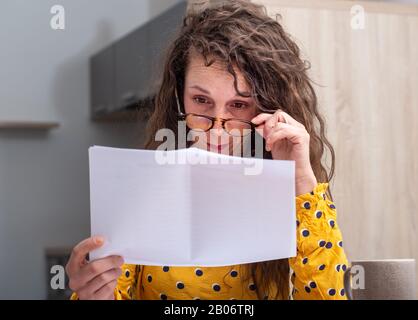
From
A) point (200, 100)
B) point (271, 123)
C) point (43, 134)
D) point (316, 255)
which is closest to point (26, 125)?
point (43, 134)

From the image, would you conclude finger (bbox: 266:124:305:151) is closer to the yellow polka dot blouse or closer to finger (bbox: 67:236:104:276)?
the yellow polka dot blouse

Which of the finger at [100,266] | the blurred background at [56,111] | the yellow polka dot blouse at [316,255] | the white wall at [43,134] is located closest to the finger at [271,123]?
the yellow polka dot blouse at [316,255]

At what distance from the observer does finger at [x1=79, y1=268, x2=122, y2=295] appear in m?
0.86

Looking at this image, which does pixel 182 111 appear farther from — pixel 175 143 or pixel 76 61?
pixel 76 61

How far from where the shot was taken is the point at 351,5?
176 cm

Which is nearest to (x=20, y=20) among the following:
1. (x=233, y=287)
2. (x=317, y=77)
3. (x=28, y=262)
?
(x=28, y=262)

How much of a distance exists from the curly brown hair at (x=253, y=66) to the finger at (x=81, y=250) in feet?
1.02

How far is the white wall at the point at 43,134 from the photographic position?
283 centimetres

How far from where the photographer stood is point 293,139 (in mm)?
988

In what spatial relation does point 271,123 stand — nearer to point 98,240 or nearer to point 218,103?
point 218,103

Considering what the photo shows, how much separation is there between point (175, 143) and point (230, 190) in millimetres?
327

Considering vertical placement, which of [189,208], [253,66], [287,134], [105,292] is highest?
[253,66]

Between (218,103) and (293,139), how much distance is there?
144 mm

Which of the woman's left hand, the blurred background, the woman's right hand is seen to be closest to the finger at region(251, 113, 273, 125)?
the woman's left hand
